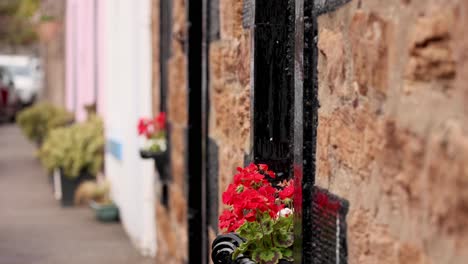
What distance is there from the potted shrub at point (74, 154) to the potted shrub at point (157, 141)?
4.22 meters

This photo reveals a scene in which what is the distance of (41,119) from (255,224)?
12.3 m

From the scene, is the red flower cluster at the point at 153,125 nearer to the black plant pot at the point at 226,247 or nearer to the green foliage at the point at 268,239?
the black plant pot at the point at 226,247

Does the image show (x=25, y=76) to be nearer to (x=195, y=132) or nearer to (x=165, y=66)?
(x=165, y=66)

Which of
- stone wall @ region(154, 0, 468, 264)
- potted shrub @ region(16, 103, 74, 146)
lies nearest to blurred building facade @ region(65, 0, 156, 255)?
potted shrub @ region(16, 103, 74, 146)

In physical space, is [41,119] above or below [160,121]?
below

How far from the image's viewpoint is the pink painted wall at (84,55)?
40.7 ft

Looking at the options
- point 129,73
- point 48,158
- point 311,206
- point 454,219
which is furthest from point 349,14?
point 48,158

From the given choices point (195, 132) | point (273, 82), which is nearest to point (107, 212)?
point (195, 132)

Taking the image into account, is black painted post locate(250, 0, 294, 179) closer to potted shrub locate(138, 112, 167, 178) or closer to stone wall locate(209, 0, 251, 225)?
stone wall locate(209, 0, 251, 225)

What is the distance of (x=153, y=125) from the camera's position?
7.15m

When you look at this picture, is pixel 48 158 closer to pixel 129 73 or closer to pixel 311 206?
pixel 129 73

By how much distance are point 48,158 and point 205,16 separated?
6.93 m

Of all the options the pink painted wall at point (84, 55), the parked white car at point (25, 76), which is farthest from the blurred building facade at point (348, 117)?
the parked white car at point (25, 76)

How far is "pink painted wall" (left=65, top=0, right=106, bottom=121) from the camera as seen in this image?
1240 cm
